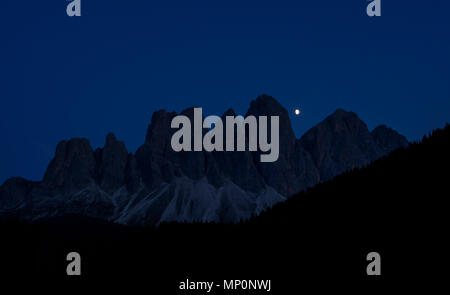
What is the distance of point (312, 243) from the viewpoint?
97.0 feet

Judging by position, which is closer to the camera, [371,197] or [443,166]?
[443,166]

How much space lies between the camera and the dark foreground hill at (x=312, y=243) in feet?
75.8

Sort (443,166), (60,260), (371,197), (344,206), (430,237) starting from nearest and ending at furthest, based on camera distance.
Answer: (430,237), (443,166), (371,197), (344,206), (60,260)

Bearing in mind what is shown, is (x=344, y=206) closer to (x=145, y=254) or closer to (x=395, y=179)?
(x=395, y=179)

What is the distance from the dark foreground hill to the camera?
2309 cm
